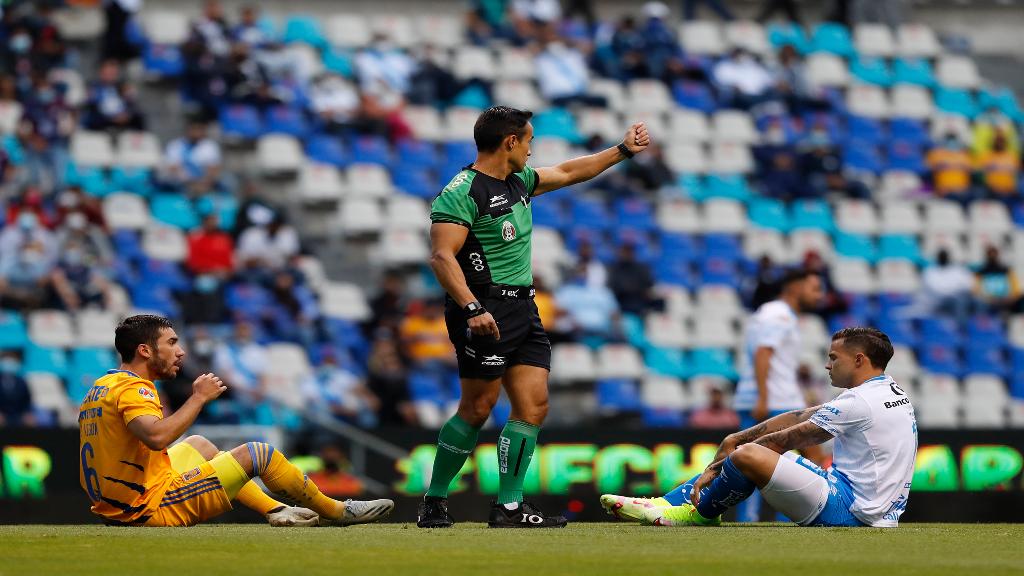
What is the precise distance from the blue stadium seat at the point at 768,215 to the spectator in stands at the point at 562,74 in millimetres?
2487

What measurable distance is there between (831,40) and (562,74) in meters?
4.77

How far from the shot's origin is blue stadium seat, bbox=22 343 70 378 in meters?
16.3

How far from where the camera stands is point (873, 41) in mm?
24438

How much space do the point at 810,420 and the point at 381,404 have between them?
8148 mm

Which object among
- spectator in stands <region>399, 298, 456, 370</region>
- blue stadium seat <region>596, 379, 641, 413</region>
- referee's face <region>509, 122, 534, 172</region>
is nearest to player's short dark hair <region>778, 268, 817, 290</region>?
referee's face <region>509, 122, 534, 172</region>

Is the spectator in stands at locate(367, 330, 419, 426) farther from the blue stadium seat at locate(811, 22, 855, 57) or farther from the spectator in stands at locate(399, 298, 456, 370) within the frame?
the blue stadium seat at locate(811, 22, 855, 57)

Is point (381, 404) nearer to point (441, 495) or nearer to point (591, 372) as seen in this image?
point (591, 372)

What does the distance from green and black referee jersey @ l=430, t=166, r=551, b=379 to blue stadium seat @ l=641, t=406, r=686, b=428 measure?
895 cm

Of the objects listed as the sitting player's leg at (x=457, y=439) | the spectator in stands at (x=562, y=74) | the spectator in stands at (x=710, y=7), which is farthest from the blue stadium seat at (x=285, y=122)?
the sitting player's leg at (x=457, y=439)

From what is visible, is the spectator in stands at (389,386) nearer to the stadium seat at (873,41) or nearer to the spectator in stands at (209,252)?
the spectator in stands at (209,252)

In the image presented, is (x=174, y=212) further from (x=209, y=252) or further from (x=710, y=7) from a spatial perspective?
(x=710, y=7)

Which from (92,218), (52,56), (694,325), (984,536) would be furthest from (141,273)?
(984,536)

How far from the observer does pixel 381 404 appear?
16500 mm

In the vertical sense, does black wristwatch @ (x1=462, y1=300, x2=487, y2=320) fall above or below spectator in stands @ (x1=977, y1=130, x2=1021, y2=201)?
below
